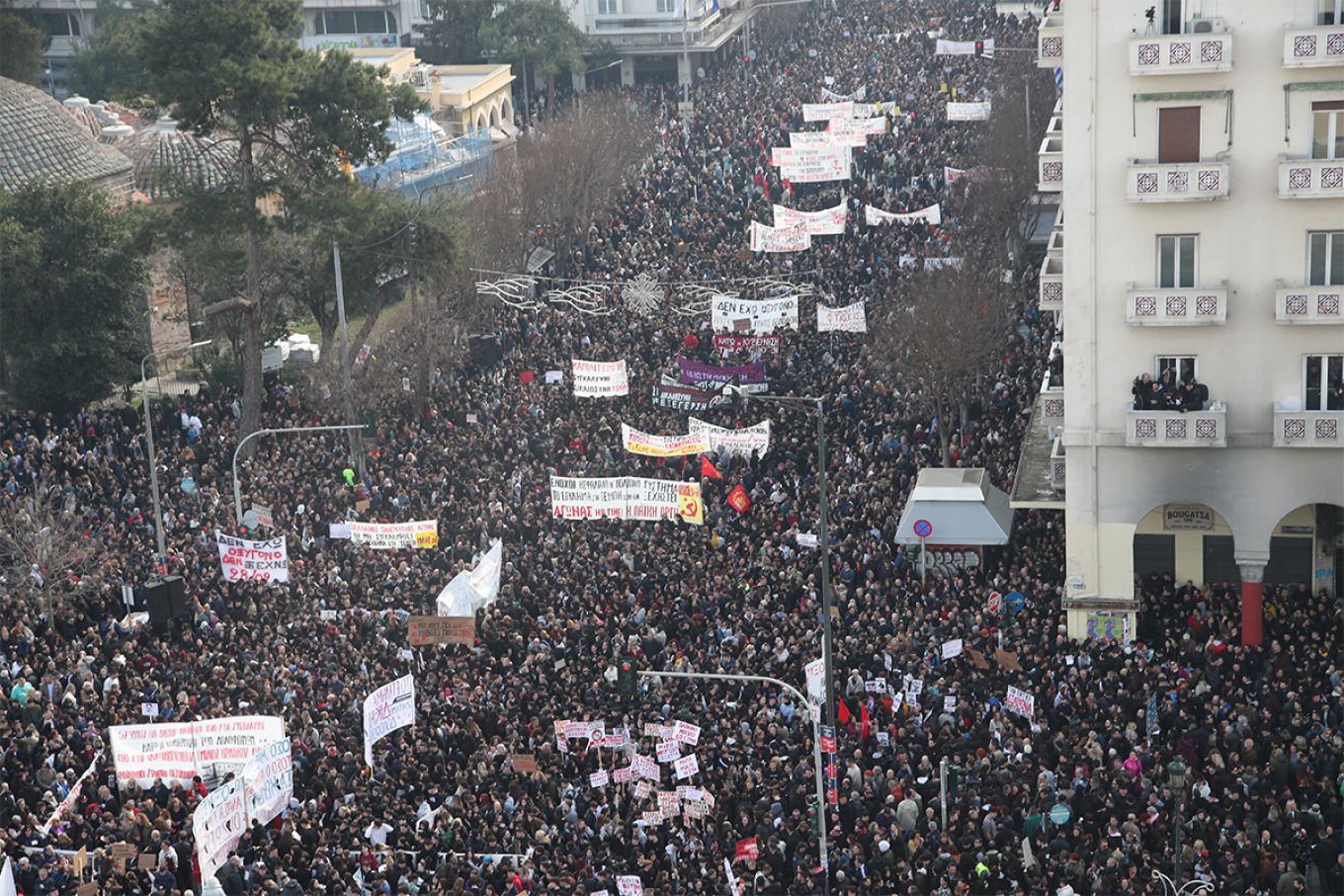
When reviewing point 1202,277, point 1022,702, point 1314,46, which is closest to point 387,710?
point 1022,702

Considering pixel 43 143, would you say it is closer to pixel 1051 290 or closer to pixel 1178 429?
pixel 1051 290

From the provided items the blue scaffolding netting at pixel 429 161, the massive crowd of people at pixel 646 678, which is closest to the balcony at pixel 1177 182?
the massive crowd of people at pixel 646 678

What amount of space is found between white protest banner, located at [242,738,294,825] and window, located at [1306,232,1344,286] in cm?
1925

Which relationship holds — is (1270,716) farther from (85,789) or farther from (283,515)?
(283,515)

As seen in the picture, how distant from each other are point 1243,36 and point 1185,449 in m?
7.38

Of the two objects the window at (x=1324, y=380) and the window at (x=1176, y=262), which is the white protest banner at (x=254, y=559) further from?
the window at (x=1324, y=380)

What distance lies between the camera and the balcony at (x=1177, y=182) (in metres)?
31.9

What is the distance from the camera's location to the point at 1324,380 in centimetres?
3231

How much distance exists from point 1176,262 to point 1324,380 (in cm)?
333

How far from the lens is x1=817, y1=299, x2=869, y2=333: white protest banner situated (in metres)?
47.9

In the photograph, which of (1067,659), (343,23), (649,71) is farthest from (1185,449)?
(343,23)

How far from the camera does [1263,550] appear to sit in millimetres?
33156

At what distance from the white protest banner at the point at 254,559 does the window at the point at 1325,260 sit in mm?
20087

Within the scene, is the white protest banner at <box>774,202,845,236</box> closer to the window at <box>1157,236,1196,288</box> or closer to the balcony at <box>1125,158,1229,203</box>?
the window at <box>1157,236,1196,288</box>
